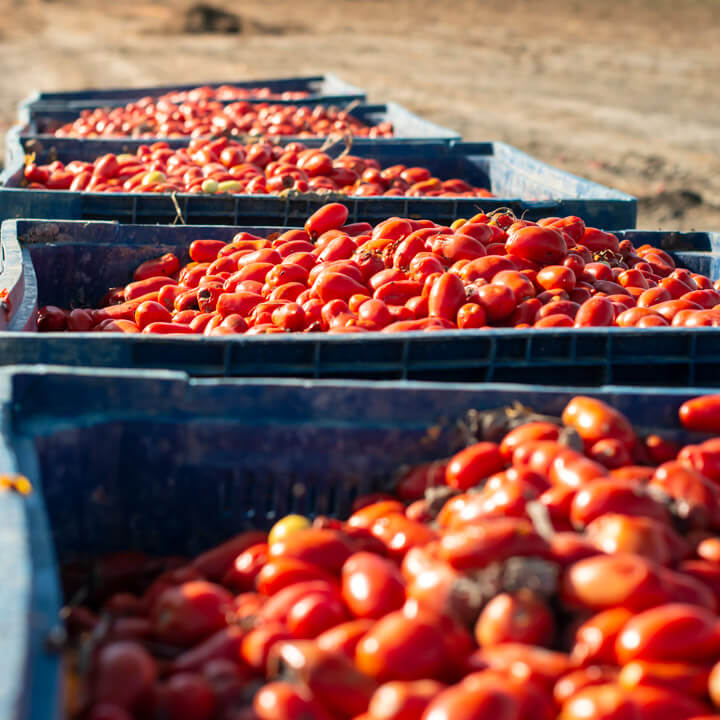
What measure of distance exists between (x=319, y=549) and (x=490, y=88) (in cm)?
1690

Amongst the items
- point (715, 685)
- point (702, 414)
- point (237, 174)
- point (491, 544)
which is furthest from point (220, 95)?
point (715, 685)

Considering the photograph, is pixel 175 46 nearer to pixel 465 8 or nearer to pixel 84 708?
pixel 465 8

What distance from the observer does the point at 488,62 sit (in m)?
21.2

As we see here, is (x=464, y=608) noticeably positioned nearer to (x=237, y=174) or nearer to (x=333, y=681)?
(x=333, y=681)

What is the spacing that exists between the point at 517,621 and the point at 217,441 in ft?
3.26

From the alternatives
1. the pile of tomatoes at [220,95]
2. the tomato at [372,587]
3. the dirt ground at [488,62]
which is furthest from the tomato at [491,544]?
the dirt ground at [488,62]

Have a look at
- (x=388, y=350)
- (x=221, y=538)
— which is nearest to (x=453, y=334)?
(x=388, y=350)

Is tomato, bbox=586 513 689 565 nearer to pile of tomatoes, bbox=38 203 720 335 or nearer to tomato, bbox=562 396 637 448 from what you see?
tomato, bbox=562 396 637 448

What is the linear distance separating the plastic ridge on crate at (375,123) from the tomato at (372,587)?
4911 mm

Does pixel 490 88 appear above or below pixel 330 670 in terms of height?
above

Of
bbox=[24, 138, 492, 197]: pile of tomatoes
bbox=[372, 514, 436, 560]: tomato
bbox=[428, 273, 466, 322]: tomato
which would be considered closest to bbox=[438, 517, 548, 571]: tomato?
bbox=[372, 514, 436, 560]: tomato

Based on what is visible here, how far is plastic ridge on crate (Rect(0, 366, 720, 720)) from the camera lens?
246 cm

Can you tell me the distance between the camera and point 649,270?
A: 3986 millimetres

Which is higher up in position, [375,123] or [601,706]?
[375,123]
